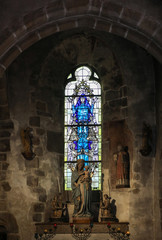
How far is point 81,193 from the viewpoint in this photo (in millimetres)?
12672

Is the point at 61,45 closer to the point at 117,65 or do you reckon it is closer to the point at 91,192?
the point at 117,65

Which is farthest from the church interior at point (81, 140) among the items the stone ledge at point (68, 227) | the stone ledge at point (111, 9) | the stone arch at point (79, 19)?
the stone ledge at point (111, 9)

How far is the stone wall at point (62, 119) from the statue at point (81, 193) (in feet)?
3.23

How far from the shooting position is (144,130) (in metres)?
13.1

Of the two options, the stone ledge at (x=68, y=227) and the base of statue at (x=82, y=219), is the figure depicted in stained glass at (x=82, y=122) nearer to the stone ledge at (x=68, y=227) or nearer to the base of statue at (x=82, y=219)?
the base of statue at (x=82, y=219)

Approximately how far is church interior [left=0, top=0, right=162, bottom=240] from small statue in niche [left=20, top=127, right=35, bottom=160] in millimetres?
26

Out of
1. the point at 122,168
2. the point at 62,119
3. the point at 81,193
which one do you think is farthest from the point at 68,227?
the point at 62,119

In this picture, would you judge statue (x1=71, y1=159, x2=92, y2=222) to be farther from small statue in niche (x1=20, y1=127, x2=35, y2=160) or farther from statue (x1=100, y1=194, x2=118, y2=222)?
small statue in niche (x1=20, y1=127, x2=35, y2=160)

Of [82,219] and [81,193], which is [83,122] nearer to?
[81,193]

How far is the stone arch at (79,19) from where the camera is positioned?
360 inches

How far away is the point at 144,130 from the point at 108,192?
6.21ft

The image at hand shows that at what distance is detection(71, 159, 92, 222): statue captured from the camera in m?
12.6

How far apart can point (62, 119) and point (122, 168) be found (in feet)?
7.86

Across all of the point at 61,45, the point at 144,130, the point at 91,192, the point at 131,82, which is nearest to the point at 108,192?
the point at 91,192
